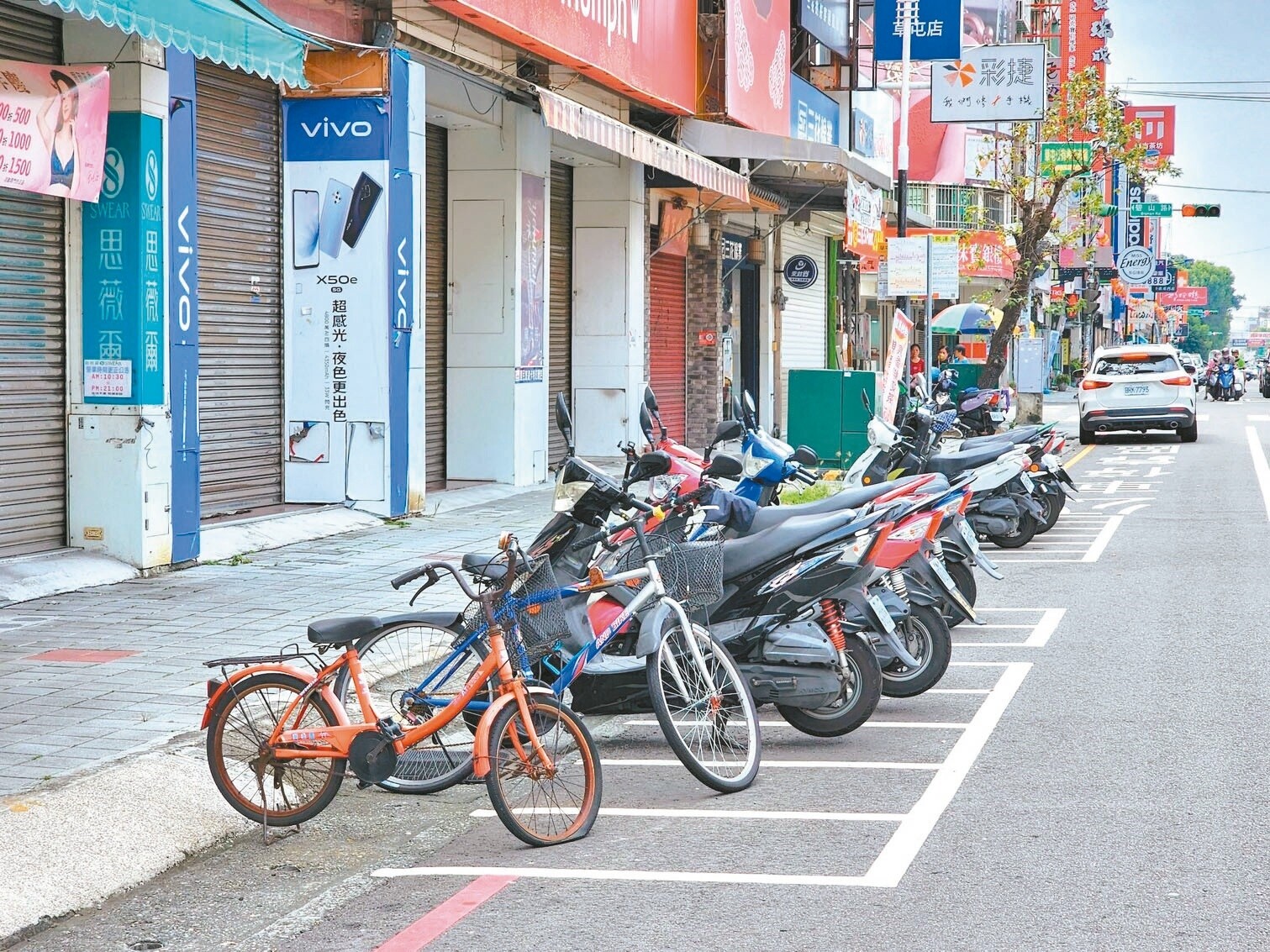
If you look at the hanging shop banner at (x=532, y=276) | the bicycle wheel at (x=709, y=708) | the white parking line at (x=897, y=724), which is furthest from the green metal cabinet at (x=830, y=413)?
the bicycle wheel at (x=709, y=708)

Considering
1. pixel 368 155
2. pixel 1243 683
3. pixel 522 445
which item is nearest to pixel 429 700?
pixel 1243 683

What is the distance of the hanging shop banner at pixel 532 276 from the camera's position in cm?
1767

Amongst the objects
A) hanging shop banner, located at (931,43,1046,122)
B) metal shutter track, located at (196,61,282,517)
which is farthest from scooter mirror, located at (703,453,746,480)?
hanging shop banner, located at (931,43,1046,122)

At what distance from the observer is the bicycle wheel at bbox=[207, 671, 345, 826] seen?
577 centimetres

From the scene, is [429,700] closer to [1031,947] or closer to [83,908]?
[83,908]

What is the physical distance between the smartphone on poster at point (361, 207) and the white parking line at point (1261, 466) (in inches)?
361

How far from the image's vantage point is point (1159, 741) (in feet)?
23.1

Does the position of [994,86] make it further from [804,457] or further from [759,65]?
[804,457]

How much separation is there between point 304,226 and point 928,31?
1392cm

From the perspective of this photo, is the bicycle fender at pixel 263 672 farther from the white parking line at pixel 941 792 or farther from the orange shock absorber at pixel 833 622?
the orange shock absorber at pixel 833 622

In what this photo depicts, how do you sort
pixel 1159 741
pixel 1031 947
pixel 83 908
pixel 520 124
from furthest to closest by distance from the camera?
pixel 520 124 < pixel 1159 741 < pixel 83 908 < pixel 1031 947

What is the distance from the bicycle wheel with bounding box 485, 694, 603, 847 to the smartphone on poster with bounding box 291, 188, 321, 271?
897cm

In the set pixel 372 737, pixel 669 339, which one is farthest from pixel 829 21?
pixel 372 737

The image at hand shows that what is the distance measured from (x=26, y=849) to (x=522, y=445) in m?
12.6
